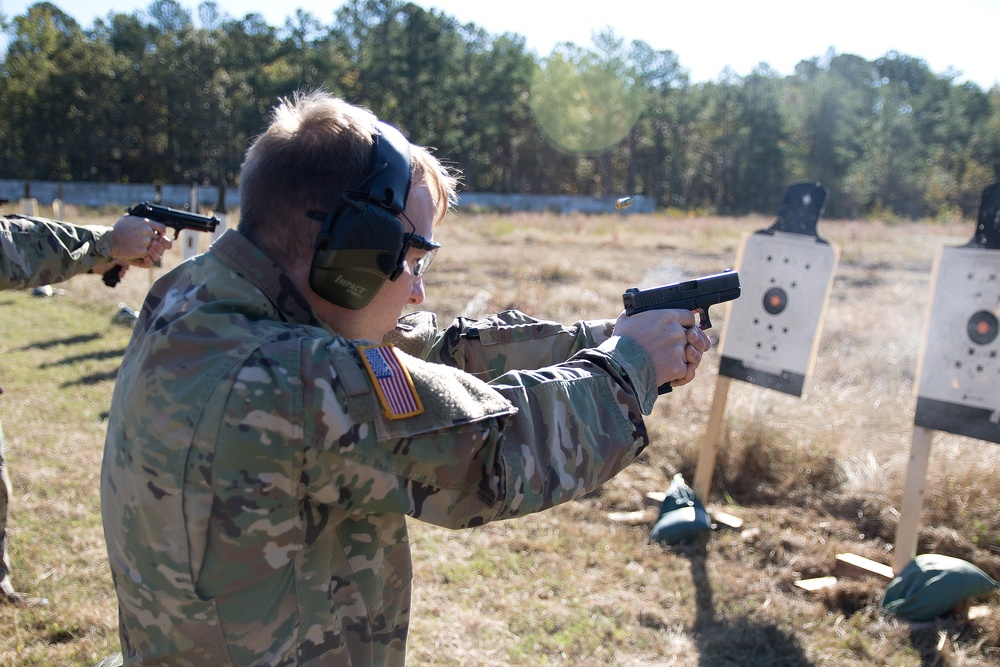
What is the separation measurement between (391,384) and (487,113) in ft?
136

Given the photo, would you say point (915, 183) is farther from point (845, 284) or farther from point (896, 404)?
point (896, 404)

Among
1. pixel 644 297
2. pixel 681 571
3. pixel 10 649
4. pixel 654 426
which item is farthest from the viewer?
pixel 654 426

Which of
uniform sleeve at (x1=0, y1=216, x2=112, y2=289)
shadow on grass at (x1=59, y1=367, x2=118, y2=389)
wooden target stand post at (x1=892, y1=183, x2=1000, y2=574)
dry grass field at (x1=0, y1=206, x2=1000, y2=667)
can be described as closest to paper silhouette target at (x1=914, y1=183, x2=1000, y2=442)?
wooden target stand post at (x1=892, y1=183, x2=1000, y2=574)

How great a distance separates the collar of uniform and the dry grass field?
87.2 inches

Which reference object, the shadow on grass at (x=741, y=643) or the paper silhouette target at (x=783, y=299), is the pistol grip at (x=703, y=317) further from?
the paper silhouette target at (x=783, y=299)

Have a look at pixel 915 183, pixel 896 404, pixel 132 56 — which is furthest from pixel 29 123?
pixel 915 183

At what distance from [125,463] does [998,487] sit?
4.34 m

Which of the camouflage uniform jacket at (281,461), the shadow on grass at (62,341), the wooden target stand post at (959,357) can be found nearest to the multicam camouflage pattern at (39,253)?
the camouflage uniform jacket at (281,461)

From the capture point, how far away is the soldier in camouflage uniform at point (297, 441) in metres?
0.99

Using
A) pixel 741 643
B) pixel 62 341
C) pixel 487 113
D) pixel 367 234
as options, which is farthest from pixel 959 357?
pixel 487 113

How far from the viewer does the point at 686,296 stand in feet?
5.34

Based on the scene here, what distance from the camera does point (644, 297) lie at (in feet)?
5.01

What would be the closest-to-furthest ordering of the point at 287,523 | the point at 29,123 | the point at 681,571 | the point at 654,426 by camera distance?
1. the point at 287,523
2. the point at 681,571
3. the point at 654,426
4. the point at 29,123

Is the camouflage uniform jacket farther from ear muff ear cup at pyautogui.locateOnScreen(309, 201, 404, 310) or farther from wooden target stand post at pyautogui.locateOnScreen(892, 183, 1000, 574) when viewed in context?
wooden target stand post at pyautogui.locateOnScreen(892, 183, 1000, 574)
